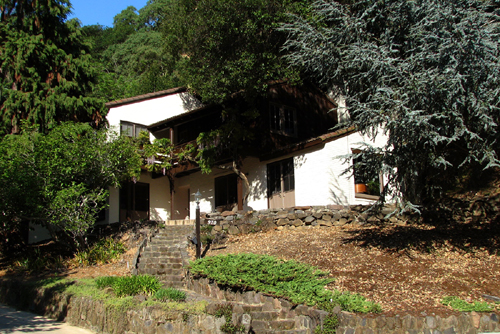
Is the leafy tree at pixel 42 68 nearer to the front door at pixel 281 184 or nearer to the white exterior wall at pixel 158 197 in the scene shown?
the white exterior wall at pixel 158 197

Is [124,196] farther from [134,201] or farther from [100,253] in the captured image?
[100,253]

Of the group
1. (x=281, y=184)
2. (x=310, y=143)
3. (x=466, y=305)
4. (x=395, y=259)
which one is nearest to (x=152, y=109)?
(x=281, y=184)

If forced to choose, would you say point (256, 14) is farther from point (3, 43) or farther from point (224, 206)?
point (3, 43)

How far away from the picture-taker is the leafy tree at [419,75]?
10.9 m

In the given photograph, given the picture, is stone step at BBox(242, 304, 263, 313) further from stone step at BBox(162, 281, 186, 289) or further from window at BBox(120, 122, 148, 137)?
window at BBox(120, 122, 148, 137)

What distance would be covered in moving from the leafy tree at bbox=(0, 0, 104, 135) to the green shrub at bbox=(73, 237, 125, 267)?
17.5 ft

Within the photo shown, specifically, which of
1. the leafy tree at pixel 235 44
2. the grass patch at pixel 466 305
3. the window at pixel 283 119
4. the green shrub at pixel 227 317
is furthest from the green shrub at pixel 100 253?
the grass patch at pixel 466 305

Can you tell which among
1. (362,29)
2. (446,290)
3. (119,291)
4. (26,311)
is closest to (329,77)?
(362,29)

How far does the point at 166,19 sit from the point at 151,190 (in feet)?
26.9

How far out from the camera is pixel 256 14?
60.7 feet

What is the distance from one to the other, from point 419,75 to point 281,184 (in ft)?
30.4

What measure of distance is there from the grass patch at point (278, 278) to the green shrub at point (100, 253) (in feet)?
15.6

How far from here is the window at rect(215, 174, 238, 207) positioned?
847 inches

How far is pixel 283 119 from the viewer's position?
21.3 metres
